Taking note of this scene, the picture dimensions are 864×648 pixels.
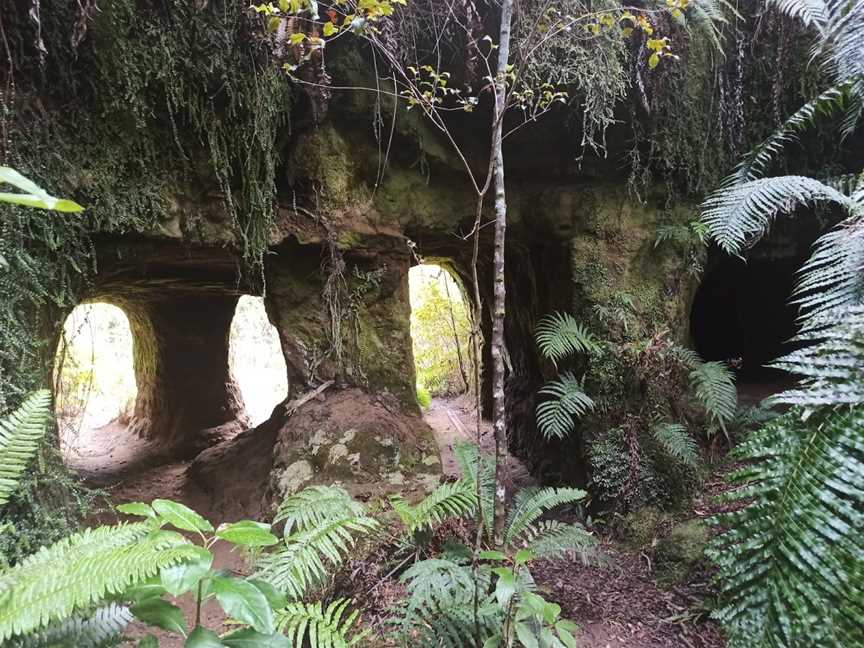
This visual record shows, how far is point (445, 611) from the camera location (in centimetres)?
219

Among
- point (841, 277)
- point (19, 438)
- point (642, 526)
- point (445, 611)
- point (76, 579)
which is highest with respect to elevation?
point (841, 277)

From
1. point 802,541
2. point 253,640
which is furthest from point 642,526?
point 253,640

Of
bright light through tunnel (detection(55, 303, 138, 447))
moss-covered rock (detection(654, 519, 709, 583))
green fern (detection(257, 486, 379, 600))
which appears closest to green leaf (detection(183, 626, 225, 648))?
green fern (detection(257, 486, 379, 600))

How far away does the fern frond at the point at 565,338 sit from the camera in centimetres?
384

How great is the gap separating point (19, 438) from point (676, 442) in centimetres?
388

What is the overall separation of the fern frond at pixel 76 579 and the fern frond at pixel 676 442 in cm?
350

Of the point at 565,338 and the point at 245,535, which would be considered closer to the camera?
the point at 245,535

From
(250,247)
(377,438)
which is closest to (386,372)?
(377,438)

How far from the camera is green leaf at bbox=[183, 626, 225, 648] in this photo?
1109 mm

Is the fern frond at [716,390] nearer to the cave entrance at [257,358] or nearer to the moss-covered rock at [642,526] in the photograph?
the moss-covered rock at [642,526]

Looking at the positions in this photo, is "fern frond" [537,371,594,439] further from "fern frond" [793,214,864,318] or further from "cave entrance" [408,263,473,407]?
"cave entrance" [408,263,473,407]

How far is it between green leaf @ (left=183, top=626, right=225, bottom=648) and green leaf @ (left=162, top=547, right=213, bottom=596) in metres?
0.11

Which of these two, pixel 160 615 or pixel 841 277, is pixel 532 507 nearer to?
pixel 841 277

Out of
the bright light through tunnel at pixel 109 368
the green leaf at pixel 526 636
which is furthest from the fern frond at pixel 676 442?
the bright light through tunnel at pixel 109 368
